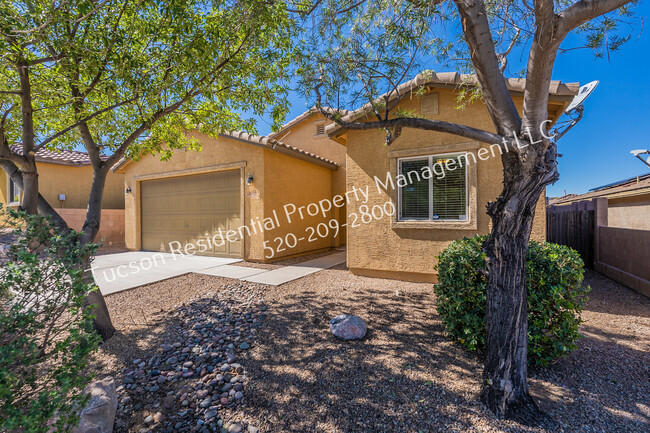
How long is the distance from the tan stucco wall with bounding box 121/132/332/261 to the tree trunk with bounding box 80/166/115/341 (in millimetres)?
4489

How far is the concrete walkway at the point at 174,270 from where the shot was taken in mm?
6387

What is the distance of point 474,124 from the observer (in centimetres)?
575

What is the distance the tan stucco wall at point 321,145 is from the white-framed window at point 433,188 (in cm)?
551

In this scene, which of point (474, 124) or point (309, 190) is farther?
point (309, 190)

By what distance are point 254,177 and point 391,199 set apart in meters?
4.40

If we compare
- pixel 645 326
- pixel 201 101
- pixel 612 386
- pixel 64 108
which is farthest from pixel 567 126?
pixel 64 108

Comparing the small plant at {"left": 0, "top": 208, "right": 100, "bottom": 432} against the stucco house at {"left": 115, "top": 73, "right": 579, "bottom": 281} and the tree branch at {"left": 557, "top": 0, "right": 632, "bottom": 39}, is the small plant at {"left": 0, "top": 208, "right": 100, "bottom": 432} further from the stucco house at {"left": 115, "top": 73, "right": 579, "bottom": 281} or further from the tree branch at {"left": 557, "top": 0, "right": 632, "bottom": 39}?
the tree branch at {"left": 557, "top": 0, "right": 632, "bottom": 39}

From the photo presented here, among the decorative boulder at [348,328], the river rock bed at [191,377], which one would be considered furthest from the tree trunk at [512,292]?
the river rock bed at [191,377]

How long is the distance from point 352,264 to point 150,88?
5.42m

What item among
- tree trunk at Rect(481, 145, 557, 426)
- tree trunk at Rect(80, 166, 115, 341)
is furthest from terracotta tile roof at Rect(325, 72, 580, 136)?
tree trunk at Rect(80, 166, 115, 341)

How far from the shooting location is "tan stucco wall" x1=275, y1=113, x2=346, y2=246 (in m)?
12.1

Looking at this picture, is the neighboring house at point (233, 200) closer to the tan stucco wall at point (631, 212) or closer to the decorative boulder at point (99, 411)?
the decorative boulder at point (99, 411)

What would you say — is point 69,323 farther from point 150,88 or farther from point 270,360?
point 150,88

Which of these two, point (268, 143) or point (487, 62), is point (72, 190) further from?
point (487, 62)
